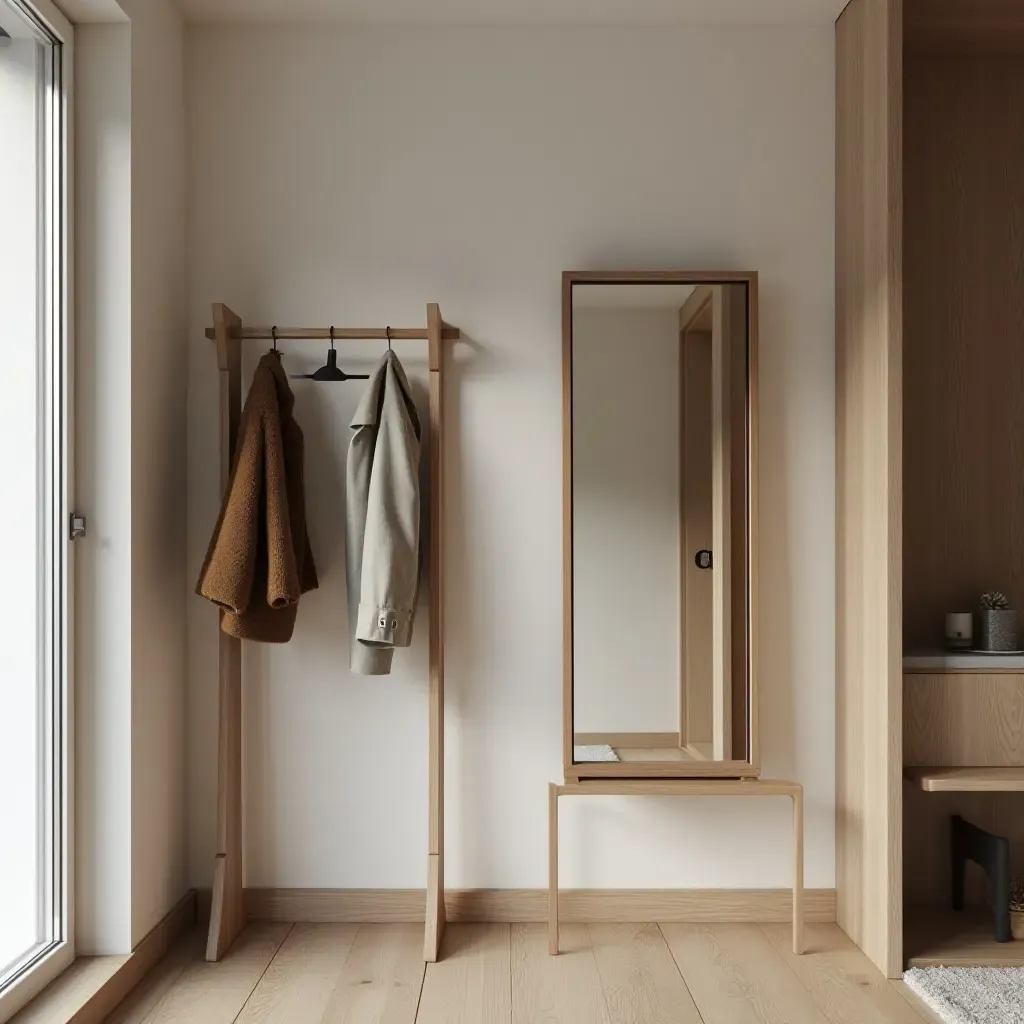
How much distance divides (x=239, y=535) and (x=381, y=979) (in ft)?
3.58

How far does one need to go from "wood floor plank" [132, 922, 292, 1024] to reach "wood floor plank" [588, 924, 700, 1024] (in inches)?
31.9

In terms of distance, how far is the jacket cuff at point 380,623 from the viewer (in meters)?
2.55

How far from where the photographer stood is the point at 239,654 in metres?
2.77

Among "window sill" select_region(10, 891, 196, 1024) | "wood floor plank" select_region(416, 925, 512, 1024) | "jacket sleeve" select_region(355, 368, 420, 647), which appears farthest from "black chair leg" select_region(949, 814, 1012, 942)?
"window sill" select_region(10, 891, 196, 1024)

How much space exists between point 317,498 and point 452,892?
1118mm

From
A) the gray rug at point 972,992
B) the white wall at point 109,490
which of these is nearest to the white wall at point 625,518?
the gray rug at point 972,992

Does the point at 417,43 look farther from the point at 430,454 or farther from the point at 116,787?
the point at 116,787

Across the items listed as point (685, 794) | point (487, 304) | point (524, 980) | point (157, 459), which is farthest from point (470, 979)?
point (487, 304)

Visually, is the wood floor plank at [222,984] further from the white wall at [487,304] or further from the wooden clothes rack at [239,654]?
the white wall at [487,304]

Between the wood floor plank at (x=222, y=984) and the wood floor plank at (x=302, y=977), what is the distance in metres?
0.03

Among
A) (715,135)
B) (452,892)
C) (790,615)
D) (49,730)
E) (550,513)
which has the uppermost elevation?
(715,135)

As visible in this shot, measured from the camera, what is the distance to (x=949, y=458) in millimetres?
2883

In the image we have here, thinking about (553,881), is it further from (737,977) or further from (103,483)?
(103,483)

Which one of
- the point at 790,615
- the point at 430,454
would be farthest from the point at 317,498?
the point at 790,615
